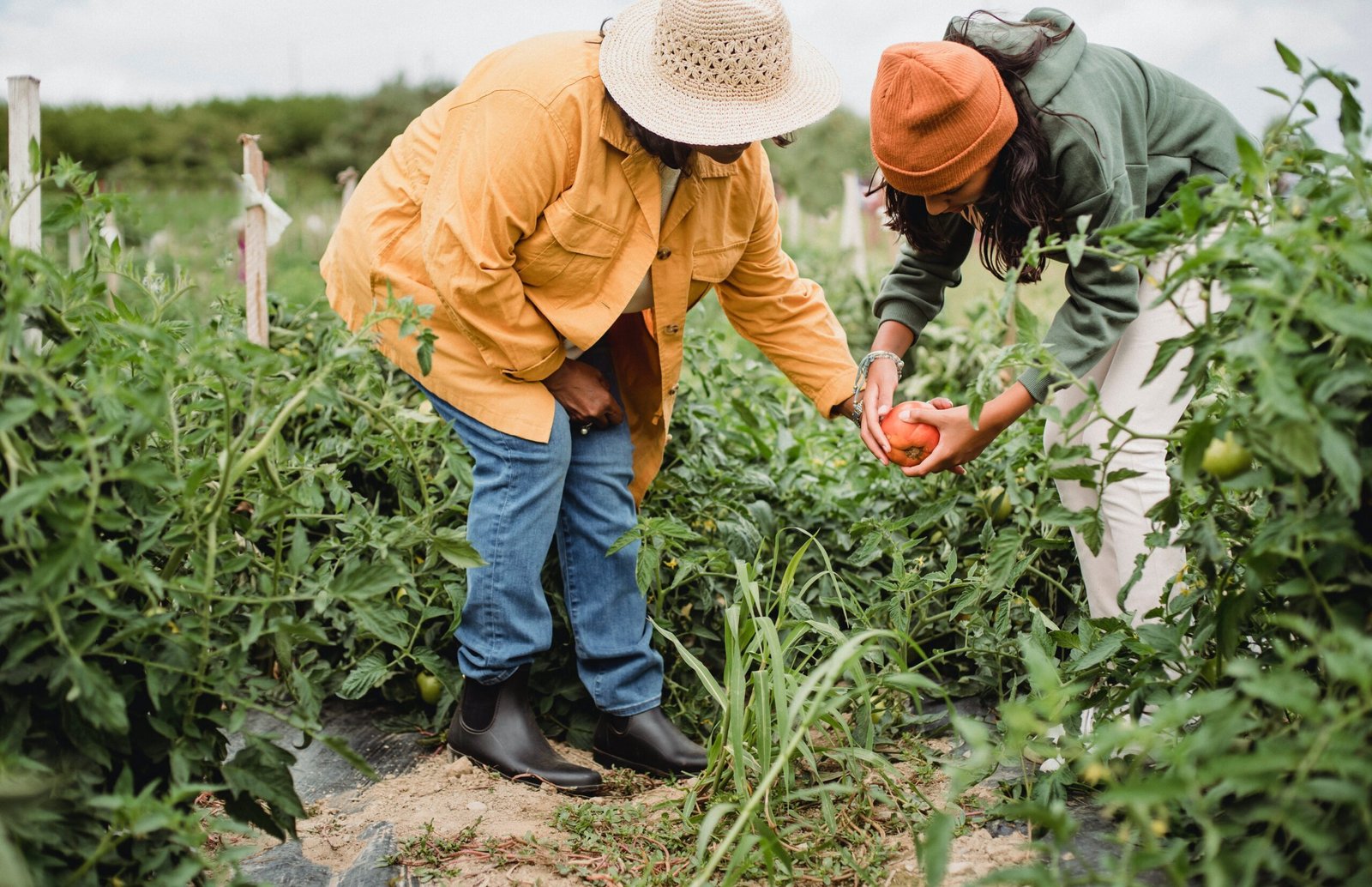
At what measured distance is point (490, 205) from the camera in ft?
6.79

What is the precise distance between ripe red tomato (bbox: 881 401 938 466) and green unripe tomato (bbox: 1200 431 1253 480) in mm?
886

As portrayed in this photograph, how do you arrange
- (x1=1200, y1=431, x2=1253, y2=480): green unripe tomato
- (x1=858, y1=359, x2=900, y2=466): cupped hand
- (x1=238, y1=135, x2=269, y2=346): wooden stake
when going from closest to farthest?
1. (x1=1200, y1=431, x2=1253, y2=480): green unripe tomato
2. (x1=858, y1=359, x2=900, y2=466): cupped hand
3. (x1=238, y1=135, x2=269, y2=346): wooden stake

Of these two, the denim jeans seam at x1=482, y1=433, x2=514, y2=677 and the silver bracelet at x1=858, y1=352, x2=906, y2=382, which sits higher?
the silver bracelet at x1=858, y1=352, x2=906, y2=382

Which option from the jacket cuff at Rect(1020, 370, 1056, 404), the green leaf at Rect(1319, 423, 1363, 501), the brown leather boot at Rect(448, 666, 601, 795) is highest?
the green leaf at Rect(1319, 423, 1363, 501)

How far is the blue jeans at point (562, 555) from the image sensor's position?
7.33 feet

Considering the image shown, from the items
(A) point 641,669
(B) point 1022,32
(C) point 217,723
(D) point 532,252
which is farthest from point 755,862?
(B) point 1022,32

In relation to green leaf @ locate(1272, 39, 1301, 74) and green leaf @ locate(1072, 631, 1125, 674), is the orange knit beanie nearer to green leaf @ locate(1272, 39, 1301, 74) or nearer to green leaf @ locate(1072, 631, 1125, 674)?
green leaf @ locate(1272, 39, 1301, 74)

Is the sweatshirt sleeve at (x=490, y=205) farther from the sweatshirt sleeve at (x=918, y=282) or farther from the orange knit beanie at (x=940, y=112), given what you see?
the sweatshirt sleeve at (x=918, y=282)

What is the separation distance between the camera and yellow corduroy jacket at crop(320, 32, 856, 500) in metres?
2.09

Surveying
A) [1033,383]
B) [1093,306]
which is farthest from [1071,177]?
[1033,383]

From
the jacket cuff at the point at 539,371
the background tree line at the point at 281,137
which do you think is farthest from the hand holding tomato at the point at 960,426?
the background tree line at the point at 281,137

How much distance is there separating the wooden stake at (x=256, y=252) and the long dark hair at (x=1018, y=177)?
1.85 m

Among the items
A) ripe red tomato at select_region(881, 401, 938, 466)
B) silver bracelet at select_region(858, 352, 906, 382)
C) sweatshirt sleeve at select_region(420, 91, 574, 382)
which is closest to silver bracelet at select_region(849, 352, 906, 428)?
silver bracelet at select_region(858, 352, 906, 382)

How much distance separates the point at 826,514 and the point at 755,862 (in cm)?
116
